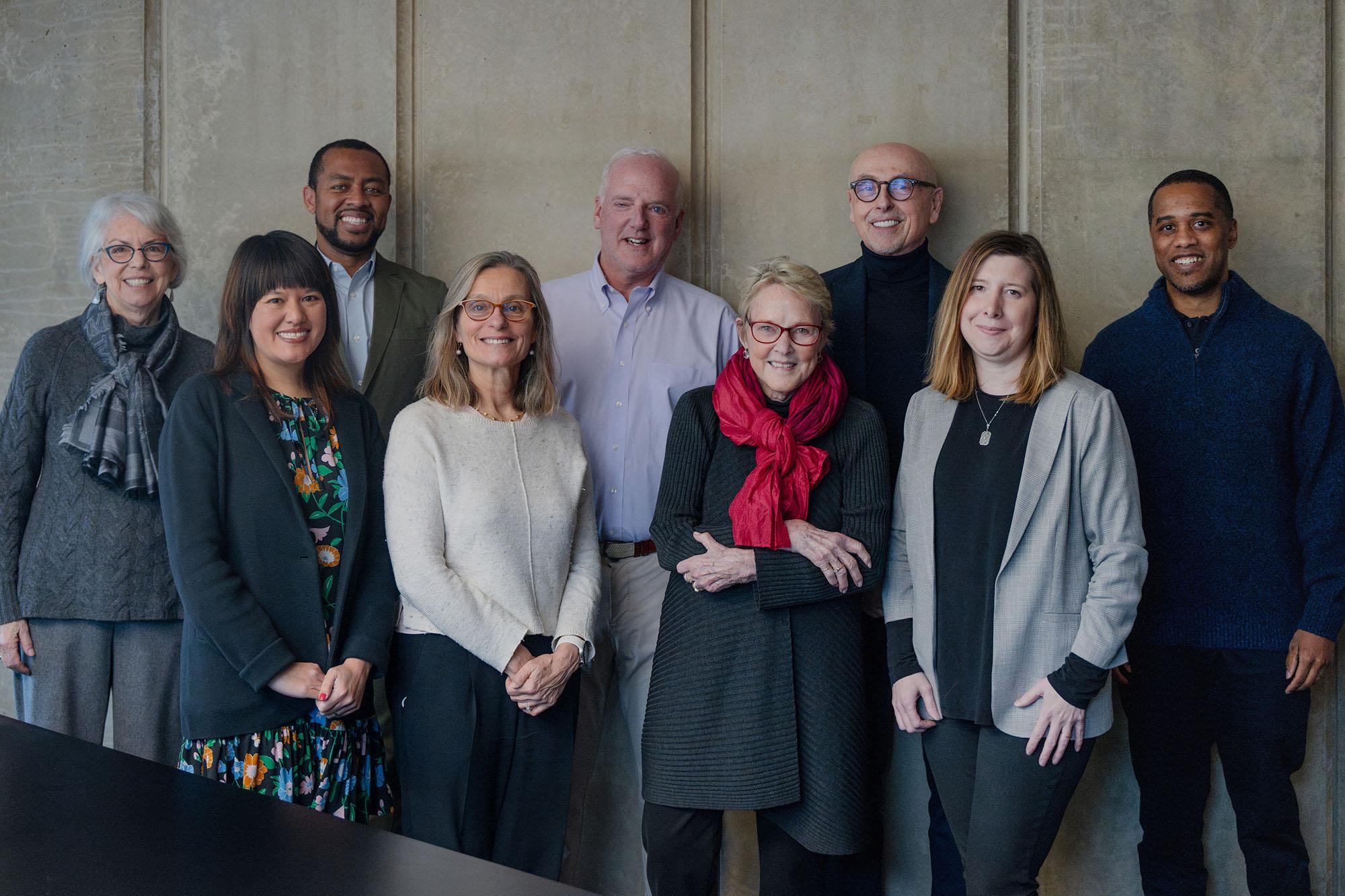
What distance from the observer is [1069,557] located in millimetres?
2238

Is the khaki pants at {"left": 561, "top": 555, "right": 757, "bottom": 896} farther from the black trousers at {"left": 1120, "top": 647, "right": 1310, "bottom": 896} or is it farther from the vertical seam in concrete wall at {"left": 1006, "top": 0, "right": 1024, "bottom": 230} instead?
the vertical seam in concrete wall at {"left": 1006, "top": 0, "right": 1024, "bottom": 230}

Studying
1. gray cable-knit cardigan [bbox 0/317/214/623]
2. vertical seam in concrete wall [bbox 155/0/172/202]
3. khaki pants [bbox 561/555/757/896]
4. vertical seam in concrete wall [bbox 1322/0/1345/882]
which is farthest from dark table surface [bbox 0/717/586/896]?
vertical seam in concrete wall [bbox 1322/0/1345/882]

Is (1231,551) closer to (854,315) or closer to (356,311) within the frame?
(854,315)

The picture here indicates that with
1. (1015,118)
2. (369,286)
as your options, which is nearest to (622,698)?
(369,286)

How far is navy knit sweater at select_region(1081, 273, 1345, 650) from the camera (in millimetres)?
2836

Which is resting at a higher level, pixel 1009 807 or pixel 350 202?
pixel 350 202

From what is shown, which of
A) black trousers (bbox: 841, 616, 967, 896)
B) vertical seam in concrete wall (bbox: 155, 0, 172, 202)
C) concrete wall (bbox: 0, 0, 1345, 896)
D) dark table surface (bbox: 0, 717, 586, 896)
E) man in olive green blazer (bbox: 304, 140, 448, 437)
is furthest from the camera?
vertical seam in concrete wall (bbox: 155, 0, 172, 202)

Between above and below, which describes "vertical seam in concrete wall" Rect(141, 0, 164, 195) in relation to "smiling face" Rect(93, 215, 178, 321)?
above

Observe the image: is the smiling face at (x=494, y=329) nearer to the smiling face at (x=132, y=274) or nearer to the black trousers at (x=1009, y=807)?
the smiling face at (x=132, y=274)

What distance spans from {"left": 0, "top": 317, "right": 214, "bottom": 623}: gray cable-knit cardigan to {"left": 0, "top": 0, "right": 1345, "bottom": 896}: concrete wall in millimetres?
946

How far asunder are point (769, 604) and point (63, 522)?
6.07 feet

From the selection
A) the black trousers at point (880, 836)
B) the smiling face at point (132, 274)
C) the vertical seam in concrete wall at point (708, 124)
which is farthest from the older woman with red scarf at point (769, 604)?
the smiling face at point (132, 274)

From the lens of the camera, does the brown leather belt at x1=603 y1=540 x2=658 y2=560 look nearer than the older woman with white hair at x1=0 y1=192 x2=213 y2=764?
No

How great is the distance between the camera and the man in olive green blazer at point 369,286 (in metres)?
3.18
